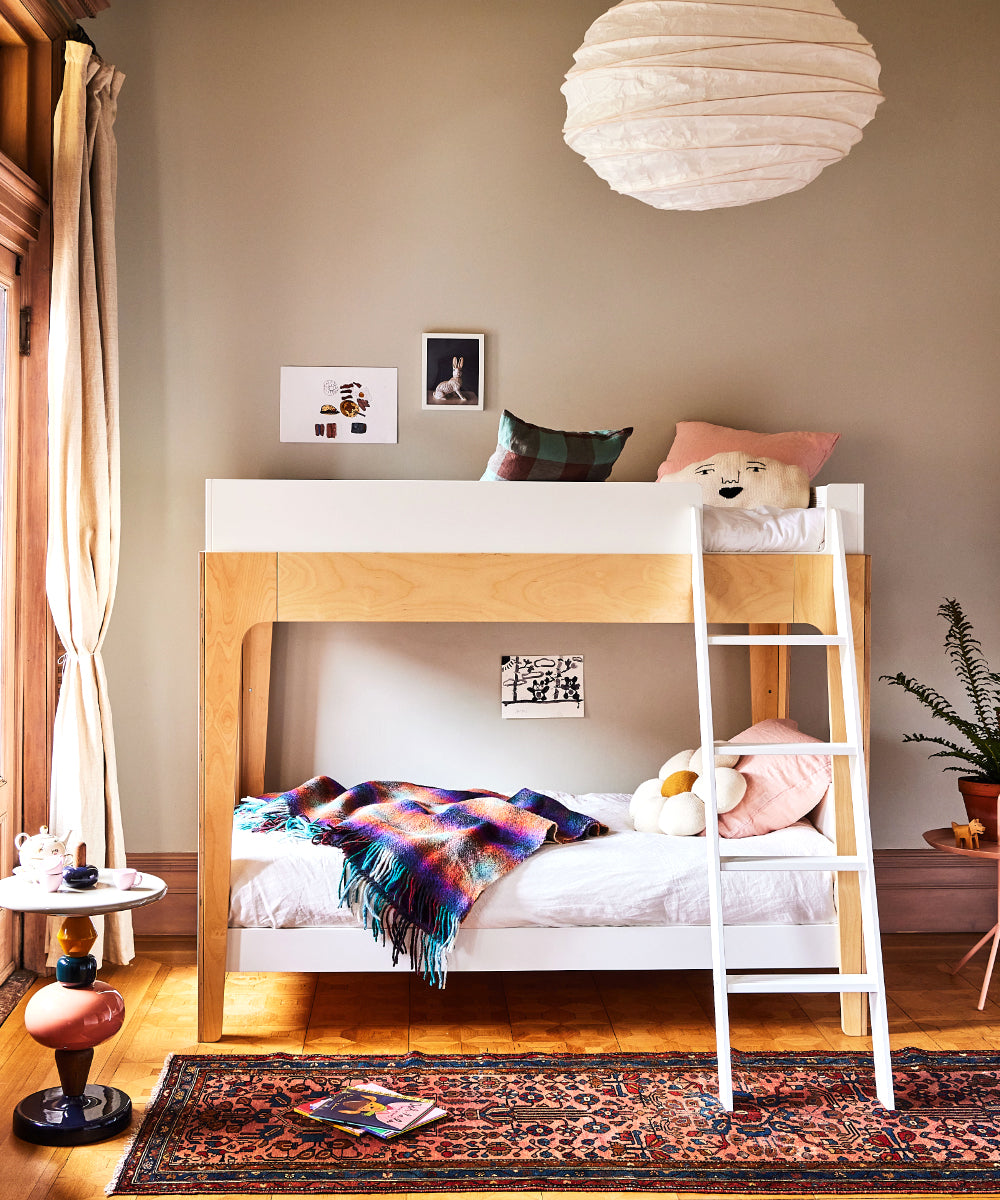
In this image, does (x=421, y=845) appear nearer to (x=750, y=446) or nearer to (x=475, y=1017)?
(x=475, y=1017)

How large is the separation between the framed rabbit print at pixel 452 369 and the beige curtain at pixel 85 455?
97 centimetres

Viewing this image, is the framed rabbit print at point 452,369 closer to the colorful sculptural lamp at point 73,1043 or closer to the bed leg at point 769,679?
the bed leg at point 769,679

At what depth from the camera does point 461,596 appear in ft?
9.04

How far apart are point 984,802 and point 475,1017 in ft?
5.17

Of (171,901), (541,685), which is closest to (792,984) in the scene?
(541,685)

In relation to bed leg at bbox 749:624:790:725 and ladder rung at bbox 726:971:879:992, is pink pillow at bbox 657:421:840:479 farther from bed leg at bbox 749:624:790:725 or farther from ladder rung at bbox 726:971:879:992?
ladder rung at bbox 726:971:879:992

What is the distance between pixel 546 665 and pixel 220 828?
4.36ft

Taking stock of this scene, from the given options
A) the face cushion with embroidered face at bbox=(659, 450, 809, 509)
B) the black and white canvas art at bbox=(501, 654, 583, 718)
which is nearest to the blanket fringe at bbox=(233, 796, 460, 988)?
the black and white canvas art at bbox=(501, 654, 583, 718)

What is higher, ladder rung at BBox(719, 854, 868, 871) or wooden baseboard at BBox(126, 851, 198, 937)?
ladder rung at BBox(719, 854, 868, 871)

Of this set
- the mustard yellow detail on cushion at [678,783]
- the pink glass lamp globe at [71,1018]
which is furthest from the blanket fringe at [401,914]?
the mustard yellow detail on cushion at [678,783]

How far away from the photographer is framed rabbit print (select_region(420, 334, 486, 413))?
3.59 metres

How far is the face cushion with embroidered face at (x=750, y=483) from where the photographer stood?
3.00m

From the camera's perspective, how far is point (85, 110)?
3141 mm

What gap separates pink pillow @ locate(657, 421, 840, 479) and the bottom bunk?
1.26 m
